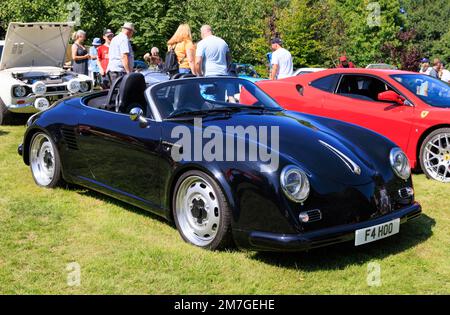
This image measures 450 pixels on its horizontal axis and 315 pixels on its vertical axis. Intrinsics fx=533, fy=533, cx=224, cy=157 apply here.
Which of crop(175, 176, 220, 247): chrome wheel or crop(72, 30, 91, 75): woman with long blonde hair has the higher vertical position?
→ crop(72, 30, 91, 75): woman with long blonde hair

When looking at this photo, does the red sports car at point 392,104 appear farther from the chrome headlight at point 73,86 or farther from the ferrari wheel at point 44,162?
the chrome headlight at point 73,86

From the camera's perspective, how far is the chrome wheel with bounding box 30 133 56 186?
5867 mm

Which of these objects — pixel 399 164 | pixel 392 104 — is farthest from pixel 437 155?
pixel 399 164

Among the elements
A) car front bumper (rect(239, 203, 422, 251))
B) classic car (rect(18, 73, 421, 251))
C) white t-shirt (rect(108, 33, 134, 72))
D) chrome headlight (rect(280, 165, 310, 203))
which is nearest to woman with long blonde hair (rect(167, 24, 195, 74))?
Answer: white t-shirt (rect(108, 33, 134, 72))

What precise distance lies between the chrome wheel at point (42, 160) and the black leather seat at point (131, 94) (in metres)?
1.15

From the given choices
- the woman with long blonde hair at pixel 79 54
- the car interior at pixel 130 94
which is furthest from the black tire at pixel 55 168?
the woman with long blonde hair at pixel 79 54

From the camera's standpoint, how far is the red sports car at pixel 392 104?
21.0 ft

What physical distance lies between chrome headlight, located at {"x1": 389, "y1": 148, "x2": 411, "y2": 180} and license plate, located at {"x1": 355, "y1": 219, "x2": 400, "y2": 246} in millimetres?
505

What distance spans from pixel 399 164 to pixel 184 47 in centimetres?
616

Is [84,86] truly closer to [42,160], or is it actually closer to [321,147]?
[42,160]

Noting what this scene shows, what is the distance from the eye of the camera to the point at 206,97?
4934 mm

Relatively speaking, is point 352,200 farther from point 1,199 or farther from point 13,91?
point 13,91

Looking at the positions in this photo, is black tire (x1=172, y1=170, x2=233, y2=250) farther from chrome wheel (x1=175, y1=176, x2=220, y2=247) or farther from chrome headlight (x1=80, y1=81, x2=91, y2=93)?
chrome headlight (x1=80, y1=81, x2=91, y2=93)

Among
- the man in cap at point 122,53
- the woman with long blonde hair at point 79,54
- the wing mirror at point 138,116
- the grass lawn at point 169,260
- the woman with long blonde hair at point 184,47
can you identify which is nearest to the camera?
the grass lawn at point 169,260
